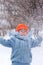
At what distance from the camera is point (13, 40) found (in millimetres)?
1469

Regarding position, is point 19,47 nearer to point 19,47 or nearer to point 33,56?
point 19,47

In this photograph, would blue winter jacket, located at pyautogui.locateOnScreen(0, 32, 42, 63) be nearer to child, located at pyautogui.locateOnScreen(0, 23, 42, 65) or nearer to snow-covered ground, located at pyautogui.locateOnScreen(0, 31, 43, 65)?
child, located at pyautogui.locateOnScreen(0, 23, 42, 65)

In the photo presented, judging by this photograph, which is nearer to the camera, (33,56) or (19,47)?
(19,47)

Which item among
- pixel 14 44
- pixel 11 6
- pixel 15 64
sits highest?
pixel 11 6

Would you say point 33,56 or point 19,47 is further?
point 33,56

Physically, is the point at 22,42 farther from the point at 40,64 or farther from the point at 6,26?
the point at 6,26

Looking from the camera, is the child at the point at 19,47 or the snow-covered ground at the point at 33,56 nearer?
the child at the point at 19,47

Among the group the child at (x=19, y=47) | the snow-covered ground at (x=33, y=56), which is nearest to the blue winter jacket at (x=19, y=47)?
the child at (x=19, y=47)

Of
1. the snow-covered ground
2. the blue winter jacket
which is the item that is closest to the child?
the blue winter jacket

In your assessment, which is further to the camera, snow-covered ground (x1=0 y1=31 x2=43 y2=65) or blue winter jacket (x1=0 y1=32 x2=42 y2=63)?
snow-covered ground (x1=0 y1=31 x2=43 y2=65)

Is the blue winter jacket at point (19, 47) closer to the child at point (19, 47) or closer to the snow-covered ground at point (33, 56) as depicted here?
the child at point (19, 47)

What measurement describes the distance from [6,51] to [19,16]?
1.42 feet

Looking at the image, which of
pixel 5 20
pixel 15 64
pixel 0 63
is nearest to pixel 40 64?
pixel 0 63

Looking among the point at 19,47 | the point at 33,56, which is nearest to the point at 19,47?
the point at 19,47
